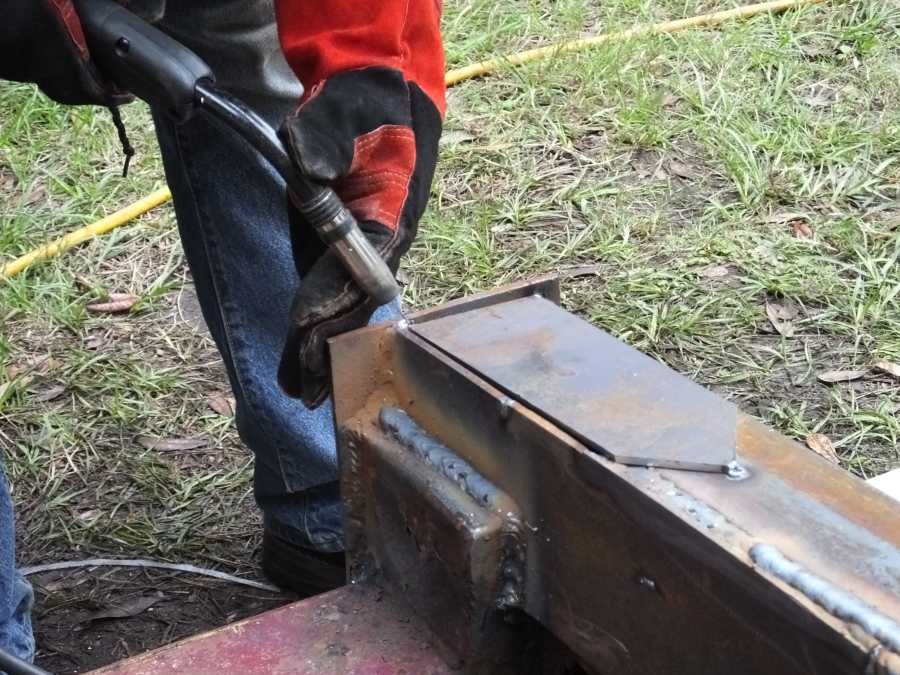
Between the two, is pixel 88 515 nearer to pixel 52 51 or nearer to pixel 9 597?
pixel 9 597

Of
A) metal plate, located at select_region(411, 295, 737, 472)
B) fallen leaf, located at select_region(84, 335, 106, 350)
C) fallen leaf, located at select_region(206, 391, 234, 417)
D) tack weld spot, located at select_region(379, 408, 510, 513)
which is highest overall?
metal plate, located at select_region(411, 295, 737, 472)

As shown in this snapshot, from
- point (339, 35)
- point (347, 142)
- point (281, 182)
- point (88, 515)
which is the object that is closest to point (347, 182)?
point (347, 142)

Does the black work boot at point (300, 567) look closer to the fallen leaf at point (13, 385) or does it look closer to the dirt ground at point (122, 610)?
the dirt ground at point (122, 610)

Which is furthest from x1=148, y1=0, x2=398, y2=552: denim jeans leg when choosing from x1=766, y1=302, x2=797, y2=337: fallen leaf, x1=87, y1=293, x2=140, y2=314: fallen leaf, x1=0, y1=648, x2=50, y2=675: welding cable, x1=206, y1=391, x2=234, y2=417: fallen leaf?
x1=766, y1=302, x2=797, y2=337: fallen leaf

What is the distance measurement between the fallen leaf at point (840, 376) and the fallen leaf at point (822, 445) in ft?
0.60

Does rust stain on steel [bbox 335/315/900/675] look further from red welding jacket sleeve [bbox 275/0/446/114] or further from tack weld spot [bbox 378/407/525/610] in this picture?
red welding jacket sleeve [bbox 275/0/446/114]

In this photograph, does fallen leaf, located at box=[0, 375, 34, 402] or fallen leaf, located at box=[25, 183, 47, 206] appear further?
fallen leaf, located at box=[25, 183, 47, 206]

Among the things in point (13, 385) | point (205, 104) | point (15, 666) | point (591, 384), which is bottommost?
point (13, 385)

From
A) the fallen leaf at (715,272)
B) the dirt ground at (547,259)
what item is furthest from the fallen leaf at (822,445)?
the fallen leaf at (715,272)

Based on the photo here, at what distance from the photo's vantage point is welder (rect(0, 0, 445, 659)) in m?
1.24

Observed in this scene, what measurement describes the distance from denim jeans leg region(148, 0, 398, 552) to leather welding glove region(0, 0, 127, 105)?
276 mm

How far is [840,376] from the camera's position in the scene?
7.80 feet

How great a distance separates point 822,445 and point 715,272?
632 millimetres

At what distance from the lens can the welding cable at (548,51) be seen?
303 cm
